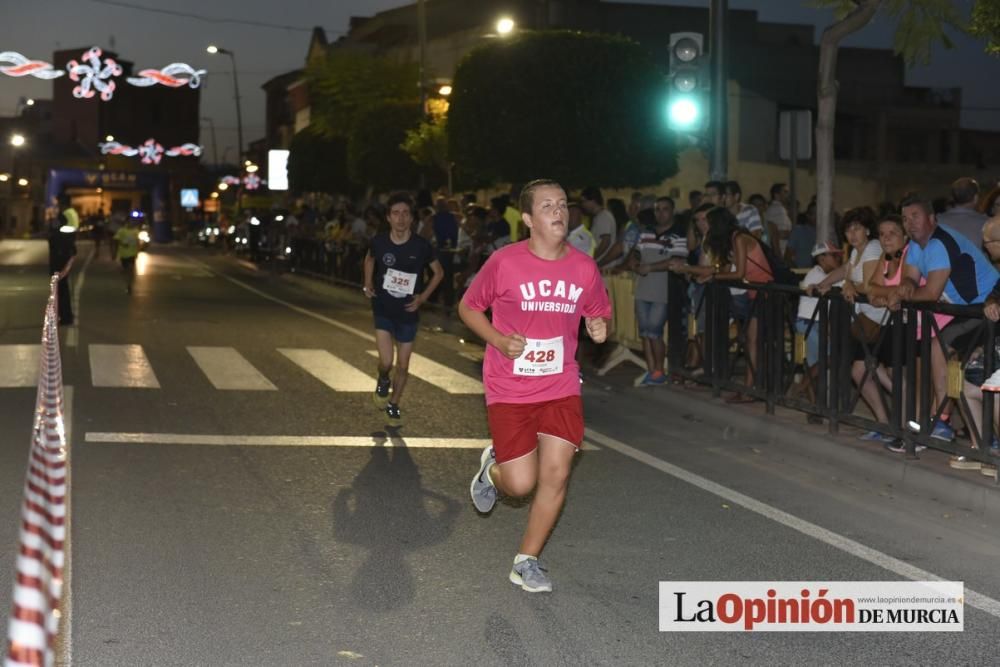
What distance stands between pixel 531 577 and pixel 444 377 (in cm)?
905

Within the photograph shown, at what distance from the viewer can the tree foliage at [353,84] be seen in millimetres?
47156

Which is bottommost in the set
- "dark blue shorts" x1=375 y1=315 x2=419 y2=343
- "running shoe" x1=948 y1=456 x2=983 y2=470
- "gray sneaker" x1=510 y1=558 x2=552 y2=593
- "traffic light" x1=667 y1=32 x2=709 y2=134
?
"running shoe" x1=948 y1=456 x2=983 y2=470

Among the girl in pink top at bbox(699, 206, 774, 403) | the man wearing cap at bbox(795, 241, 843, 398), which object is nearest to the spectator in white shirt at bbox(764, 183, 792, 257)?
the girl in pink top at bbox(699, 206, 774, 403)

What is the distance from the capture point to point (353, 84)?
47.1 metres

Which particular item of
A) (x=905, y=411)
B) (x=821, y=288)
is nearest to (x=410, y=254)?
(x=821, y=288)

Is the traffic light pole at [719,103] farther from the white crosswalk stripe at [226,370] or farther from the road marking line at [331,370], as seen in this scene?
the road marking line at [331,370]

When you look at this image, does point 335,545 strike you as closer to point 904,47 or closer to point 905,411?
point 905,411

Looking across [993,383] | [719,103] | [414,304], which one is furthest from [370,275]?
[719,103]

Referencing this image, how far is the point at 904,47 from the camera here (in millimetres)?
13953

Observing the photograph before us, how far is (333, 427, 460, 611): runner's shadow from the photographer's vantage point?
21.9 ft

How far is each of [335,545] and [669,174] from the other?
72.7 ft

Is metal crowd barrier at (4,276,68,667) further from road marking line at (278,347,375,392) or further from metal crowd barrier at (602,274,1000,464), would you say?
road marking line at (278,347,375,392)

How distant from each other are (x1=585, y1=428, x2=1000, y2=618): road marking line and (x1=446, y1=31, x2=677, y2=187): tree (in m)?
16.1

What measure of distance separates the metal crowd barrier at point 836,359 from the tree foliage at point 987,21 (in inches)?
131
